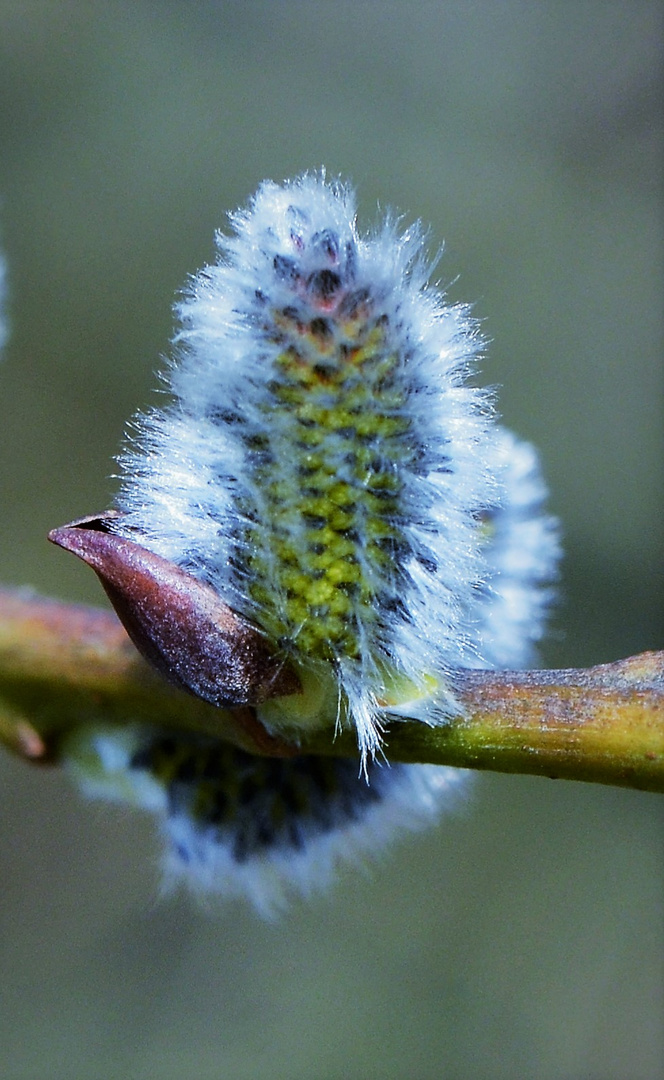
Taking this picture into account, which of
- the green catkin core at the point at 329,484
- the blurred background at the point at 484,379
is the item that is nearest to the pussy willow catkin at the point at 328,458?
the green catkin core at the point at 329,484

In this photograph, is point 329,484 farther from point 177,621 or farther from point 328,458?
point 177,621

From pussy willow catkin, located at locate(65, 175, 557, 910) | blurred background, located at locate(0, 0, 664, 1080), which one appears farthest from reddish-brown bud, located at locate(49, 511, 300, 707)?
blurred background, located at locate(0, 0, 664, 1080)

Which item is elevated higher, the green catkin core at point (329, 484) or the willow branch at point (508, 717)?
the green catkin core at point (329, 484)

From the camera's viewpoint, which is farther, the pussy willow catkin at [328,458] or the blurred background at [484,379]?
the blurred background at [484,379]

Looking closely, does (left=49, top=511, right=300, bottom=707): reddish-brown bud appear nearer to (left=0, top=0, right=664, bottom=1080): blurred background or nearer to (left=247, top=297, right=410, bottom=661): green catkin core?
(left=247, top=297, right=410, bottom=661): green catkin core

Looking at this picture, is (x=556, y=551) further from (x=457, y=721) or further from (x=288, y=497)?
(x=288, y=497)

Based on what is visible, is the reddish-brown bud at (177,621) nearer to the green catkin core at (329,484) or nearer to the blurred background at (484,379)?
the green catkin core at (329,484)

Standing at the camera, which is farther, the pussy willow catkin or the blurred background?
the blurred background
